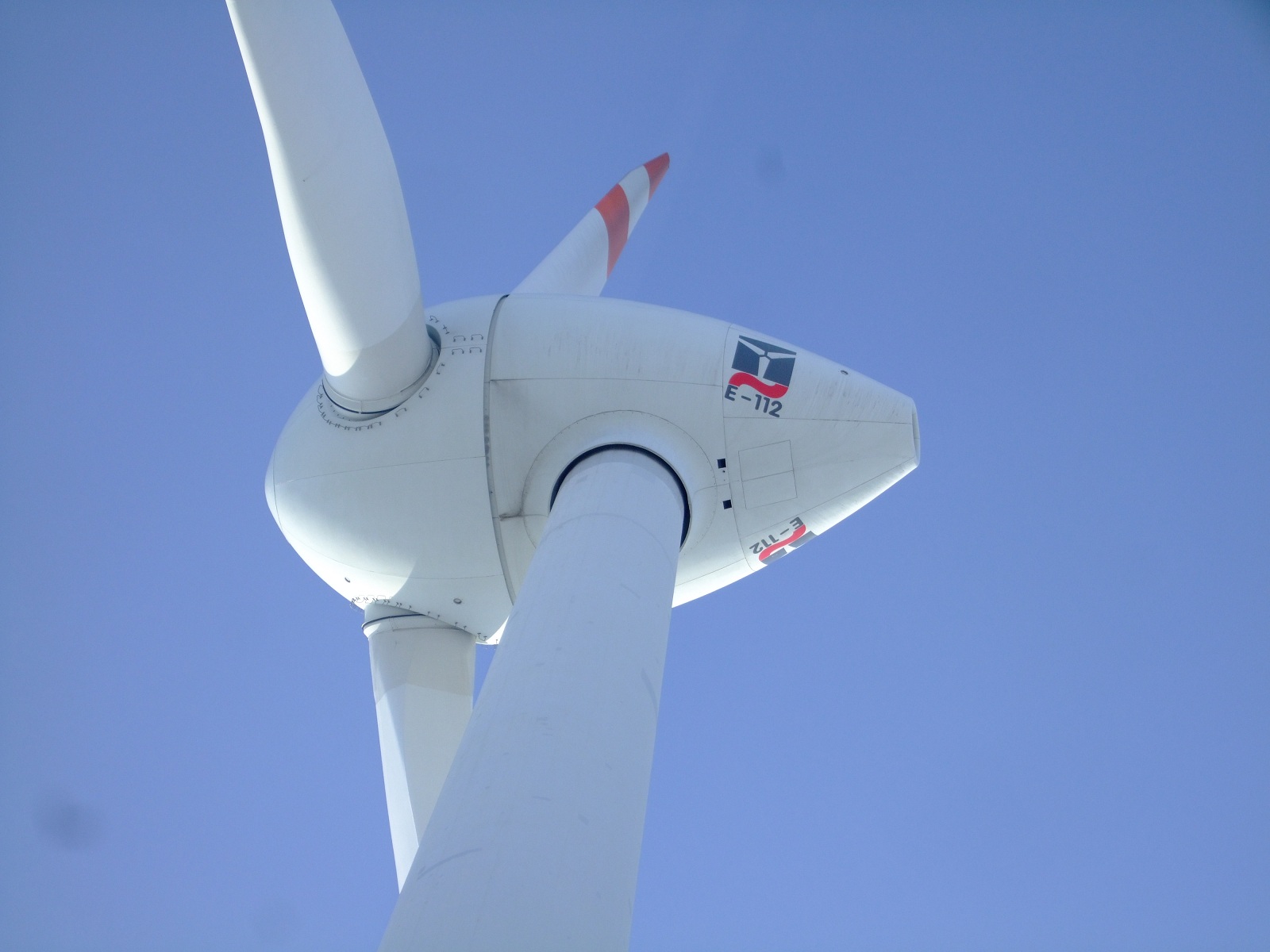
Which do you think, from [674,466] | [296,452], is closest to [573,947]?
[674,466]

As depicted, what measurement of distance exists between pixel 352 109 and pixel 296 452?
4033 millimetres

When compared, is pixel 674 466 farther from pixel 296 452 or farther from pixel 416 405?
pixel 296 452

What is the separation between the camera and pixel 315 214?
826 centimetres

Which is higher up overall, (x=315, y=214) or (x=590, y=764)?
(x=315, y=214)

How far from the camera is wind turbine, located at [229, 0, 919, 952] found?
7.32 metres

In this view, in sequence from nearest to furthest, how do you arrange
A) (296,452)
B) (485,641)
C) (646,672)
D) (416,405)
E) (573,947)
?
1. (573,947)
2. (646,672)
3. (416,405)
4. (296,452)
5. (485,641)

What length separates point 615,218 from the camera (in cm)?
1645

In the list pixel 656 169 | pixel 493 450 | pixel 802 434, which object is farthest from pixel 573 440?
pixel 656 169

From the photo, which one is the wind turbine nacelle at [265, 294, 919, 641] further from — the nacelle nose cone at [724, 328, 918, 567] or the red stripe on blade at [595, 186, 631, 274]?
the red stripe on blade at [595, 186, 631, 274]

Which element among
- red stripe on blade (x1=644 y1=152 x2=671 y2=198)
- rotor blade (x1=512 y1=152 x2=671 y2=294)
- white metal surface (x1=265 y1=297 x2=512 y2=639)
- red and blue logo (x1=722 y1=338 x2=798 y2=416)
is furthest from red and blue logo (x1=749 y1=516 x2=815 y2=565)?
red stripe on blade (x1=644 y1=152 x2=671 y2=198)

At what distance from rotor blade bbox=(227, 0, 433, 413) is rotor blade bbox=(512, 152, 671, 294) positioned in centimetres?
385

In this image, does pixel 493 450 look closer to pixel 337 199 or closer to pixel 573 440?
pixel 573 440

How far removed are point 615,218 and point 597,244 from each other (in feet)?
3.59

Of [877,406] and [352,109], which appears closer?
[352,109]
